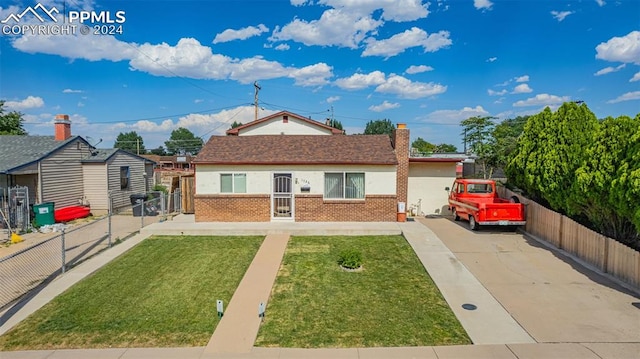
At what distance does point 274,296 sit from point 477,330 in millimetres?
4141

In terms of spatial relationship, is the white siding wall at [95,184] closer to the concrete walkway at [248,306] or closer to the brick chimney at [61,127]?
the brick chimney at [61,127]

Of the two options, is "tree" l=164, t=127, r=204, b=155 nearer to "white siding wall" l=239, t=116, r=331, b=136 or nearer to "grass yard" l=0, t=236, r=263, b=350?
"white siding wall" l=239, t=116, r=331, b=136

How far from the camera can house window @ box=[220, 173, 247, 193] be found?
14867 mm

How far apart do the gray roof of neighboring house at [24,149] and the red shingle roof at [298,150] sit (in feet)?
27.7

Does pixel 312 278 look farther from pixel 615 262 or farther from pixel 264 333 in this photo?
pixel 615 262

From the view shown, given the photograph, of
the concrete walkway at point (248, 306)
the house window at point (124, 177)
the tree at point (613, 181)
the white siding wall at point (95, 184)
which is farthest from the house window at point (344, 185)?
the house window at point (124, 177)

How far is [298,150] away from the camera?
50.9 ft

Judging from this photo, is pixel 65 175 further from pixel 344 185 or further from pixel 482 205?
pixel 482 205

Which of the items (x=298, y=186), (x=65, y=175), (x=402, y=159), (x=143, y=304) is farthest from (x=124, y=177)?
(x=402, y=159)

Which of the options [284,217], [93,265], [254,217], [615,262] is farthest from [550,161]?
[93,265]

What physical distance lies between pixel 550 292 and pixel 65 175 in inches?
834

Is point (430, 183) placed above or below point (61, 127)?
below

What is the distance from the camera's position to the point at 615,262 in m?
8.95

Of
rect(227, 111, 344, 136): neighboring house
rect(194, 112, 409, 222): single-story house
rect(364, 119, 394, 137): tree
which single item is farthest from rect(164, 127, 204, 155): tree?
rect(194, 112, 409, 222): single-story house
